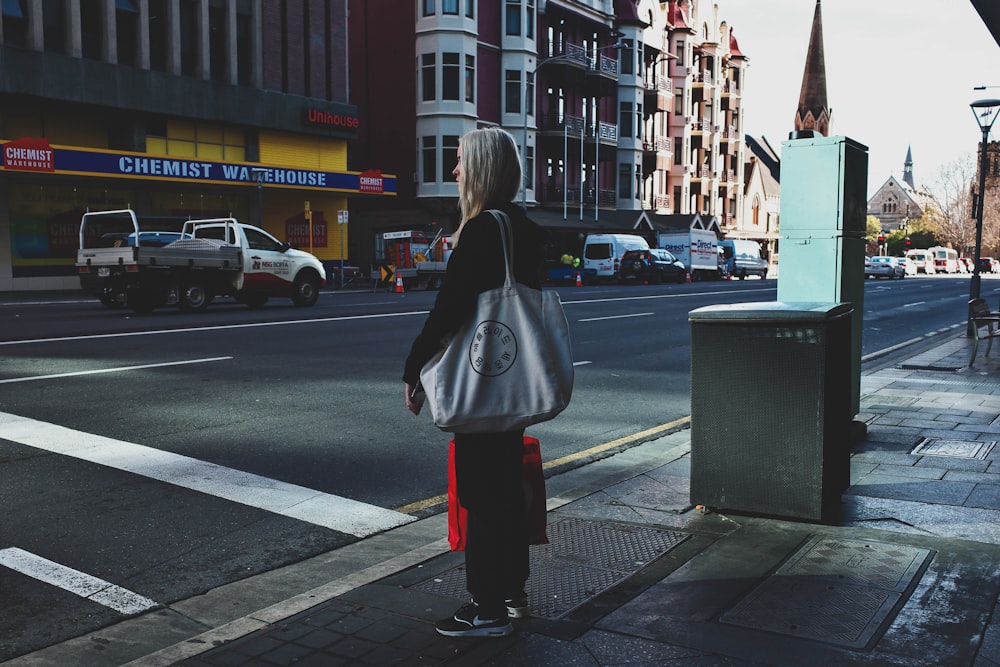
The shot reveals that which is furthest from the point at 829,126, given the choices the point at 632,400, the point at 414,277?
the point at 632,400

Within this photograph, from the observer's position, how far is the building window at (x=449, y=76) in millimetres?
42938

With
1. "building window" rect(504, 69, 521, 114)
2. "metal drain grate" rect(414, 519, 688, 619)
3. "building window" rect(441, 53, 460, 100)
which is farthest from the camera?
"building window" rect(504, 69, 521, 114)

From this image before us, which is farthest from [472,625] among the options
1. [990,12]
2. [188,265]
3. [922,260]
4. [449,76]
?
[922,260]

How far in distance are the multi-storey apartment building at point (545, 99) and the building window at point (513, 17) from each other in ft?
0.16

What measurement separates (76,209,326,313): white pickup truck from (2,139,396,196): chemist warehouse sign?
7507mm

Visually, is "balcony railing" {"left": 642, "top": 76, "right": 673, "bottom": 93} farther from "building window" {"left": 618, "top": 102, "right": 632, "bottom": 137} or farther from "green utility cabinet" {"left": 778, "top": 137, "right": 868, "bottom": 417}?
"green utility cabinet" {"left": 778, "top": 137, "right": 868, "bottom": 417}

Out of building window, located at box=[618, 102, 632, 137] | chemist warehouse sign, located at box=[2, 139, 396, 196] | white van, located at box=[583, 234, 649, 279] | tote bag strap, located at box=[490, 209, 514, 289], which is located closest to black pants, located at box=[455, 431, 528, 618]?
tote bag strap, located at box=[490, 209, 514, 289]

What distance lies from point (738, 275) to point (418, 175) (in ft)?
65.3

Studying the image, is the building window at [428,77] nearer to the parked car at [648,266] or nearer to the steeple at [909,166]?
the parked car at [648,266]

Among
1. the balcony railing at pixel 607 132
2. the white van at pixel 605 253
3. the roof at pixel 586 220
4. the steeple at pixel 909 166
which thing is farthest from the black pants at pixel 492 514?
the steeple at pixel 909 166

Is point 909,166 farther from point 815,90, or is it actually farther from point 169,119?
point 169,119

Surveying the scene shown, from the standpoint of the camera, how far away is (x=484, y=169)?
11.5ft

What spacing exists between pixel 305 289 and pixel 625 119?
3715 centimetres

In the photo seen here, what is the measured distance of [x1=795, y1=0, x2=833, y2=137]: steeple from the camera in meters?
100
